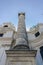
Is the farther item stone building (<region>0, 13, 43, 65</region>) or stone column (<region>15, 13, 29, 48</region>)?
stone column (<region>15, 13, 29, 48</region>)

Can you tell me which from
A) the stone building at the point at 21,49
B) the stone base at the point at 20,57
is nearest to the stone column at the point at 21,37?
the stone building at the point at 21,49

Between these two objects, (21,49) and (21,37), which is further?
(21,37)

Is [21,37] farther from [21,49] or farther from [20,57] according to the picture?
[20,57]

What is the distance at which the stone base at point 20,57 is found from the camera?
435 inches

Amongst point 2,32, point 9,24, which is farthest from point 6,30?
point 9,24

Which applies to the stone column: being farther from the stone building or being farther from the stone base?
the stone base

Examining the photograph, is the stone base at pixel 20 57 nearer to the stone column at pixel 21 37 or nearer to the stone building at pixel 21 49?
the stone building at pixel 21 49

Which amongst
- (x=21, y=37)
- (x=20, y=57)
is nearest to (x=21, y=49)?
(x=20, y=57)

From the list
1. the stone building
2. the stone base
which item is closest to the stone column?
the stone building

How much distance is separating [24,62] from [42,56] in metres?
8.13

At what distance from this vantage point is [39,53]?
19.1 m

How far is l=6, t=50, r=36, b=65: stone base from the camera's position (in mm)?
11039

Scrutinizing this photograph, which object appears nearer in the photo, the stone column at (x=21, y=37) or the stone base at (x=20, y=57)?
the stone base at (x=20, y=57)

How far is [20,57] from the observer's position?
1136cm
